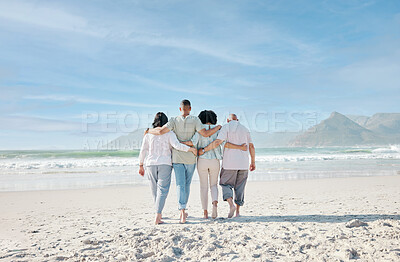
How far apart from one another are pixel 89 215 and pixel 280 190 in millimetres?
5233

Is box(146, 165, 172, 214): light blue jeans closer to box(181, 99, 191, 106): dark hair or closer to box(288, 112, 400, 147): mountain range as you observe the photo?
box(181, 99, 191, 106): dark hair

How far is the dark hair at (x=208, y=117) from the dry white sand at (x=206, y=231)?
154 centimetres

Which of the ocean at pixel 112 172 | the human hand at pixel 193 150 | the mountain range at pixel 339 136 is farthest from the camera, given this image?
the mountain range at pixel 339 136

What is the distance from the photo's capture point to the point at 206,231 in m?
3.94

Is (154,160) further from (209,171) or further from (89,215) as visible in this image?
(89,215)

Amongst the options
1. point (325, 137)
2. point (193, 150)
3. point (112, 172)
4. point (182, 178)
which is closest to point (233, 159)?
point (193, 150)

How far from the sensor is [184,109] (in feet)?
15.2

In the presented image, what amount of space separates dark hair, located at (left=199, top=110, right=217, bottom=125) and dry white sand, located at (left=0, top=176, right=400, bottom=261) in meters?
1.54

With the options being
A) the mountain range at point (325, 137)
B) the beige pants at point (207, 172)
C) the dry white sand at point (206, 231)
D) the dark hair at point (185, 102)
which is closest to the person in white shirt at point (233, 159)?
the beige pants at point (207, 172)

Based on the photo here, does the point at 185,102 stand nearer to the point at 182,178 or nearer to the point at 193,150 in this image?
the point at 193,150

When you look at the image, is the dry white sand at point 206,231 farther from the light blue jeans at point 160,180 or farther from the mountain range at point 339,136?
the mountain range at point 339,136

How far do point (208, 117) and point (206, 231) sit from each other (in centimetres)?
174

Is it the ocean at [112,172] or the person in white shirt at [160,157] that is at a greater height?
the person in white shirt at [160,157]

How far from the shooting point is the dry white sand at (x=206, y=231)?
10.7ft
